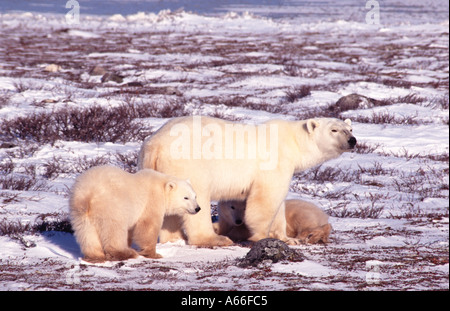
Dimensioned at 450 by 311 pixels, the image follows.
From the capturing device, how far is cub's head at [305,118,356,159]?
5.87 meters

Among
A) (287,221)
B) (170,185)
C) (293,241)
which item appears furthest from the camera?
(287,221)

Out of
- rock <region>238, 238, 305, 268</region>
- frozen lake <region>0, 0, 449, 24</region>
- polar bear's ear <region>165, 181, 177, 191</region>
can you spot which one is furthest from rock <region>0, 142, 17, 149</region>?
frozen lake <region>0, 0, 449, 24</region>

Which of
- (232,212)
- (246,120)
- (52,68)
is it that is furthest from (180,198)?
(52,68)

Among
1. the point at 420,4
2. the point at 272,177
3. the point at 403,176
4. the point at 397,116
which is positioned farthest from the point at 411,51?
the point at 420,4

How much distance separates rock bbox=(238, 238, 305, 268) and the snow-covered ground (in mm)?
92

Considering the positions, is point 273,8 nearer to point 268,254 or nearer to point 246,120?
point 246,120

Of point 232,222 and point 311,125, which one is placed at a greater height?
point 311,125

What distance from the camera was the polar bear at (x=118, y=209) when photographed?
427cm

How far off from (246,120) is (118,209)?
7.75 m

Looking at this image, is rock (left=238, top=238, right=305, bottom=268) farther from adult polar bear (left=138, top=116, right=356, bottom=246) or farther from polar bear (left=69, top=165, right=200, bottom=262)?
adult polar bear (left=138, top=116, right=356, bottom=246)

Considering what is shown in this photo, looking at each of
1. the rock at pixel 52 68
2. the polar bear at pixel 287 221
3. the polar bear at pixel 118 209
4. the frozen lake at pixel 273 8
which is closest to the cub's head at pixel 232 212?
Result: the polar bear at pixel 287 221

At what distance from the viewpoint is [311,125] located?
5.85m

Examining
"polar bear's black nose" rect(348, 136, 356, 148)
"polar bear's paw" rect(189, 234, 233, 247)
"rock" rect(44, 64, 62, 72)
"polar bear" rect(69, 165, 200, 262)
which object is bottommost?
"polar bear's paw" rect(189, 234, 233, 247)

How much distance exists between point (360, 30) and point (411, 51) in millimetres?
23275
